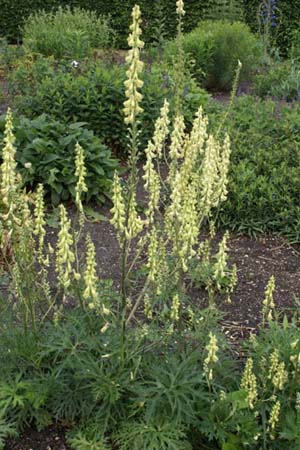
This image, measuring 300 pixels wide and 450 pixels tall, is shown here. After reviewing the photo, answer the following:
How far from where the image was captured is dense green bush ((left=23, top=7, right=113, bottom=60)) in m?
9.94

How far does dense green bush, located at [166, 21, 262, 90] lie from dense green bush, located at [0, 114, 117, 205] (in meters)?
4.90

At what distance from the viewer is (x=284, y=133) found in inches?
280

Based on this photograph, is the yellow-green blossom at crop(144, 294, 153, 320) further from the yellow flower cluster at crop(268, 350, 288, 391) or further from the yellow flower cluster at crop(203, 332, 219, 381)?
the yellow flower cluster at crop(268, 350, 288, 391)

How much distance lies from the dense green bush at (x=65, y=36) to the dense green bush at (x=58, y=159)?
3.37m

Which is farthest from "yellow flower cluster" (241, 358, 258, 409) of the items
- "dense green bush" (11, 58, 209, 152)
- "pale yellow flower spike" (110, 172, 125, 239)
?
"dense green bush" (11, 58, 209, 152)

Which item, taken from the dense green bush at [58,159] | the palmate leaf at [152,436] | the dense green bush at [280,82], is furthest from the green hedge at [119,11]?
the palmate leaf at [152,436]

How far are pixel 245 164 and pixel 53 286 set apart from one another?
2511 mm

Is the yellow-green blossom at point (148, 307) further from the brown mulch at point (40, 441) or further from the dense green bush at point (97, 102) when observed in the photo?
the dense green bush at point (97, 102)

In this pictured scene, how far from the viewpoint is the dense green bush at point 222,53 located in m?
11.0

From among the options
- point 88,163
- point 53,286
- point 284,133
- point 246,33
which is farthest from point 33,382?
point 246,33

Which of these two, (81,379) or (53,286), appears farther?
(53,286)

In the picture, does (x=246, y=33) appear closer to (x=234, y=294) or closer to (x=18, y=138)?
(x=18, y=138)

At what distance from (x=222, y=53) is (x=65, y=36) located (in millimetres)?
2681

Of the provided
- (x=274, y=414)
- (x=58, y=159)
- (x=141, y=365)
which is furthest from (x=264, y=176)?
(x=274, y=414)
